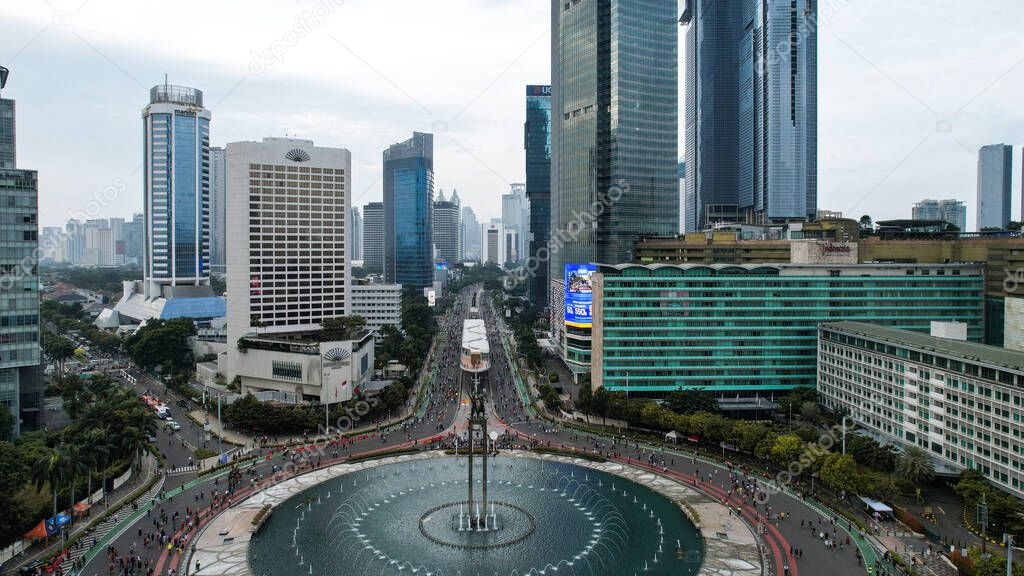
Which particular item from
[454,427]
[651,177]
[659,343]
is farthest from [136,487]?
[651,177]

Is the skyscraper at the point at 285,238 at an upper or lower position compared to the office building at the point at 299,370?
upper

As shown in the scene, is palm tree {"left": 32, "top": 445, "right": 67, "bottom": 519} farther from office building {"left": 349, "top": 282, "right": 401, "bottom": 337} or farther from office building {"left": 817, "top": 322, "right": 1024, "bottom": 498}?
office building {"left": 349, "top": 282, "right": 401, "bottom": 337}

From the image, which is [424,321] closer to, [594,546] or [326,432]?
[326,432]

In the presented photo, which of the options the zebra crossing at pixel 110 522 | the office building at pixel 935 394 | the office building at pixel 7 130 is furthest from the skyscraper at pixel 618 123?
the office building at pixel 7 130

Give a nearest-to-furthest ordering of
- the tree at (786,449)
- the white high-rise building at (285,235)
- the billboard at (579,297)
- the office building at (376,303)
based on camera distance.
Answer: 1. the tree at (786,449)
2. the white high-rise building at (285,235)
3. the billboard at (579,297)
4. the office building at (376,303)

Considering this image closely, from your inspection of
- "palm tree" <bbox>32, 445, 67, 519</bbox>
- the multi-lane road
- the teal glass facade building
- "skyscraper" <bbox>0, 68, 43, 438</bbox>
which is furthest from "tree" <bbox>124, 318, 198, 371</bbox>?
the teal glass facade building

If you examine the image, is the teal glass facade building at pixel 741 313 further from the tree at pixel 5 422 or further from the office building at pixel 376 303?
the office building at pixel 376 303

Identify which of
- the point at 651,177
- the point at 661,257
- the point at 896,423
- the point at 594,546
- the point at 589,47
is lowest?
the point at 594,546
